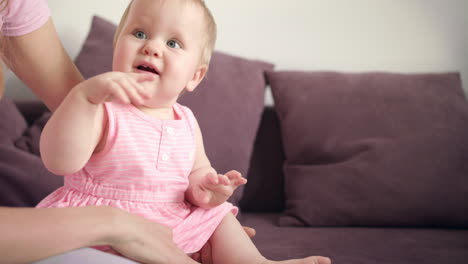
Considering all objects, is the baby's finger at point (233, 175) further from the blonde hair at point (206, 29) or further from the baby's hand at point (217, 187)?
the blonde hair at point (206, 29)

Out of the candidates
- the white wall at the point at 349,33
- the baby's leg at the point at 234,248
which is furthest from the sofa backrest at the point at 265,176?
the baby's leg at the point at 234,248

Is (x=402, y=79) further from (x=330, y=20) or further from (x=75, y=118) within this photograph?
(x=75, y=118)

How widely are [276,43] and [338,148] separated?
643 mm

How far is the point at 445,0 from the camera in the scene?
2.04 meters

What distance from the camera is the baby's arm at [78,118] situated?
69 cm

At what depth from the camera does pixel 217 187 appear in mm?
876

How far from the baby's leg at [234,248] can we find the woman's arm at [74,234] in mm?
119

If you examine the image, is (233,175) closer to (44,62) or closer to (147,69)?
(147,69)

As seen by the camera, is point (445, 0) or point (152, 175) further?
point (445, 0)

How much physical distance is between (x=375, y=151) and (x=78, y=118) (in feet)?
3.42

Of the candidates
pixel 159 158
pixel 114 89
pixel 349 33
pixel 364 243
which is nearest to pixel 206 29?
pixel 159 158

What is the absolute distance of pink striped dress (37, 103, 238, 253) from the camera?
2.90 ft

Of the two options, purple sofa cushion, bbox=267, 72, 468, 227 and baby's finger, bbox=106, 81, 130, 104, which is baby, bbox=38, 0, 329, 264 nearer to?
baby's finger, bbox=106, 81, 130, 104

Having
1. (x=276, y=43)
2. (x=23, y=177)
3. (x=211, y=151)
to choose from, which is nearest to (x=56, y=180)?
(x=23, y=177)
